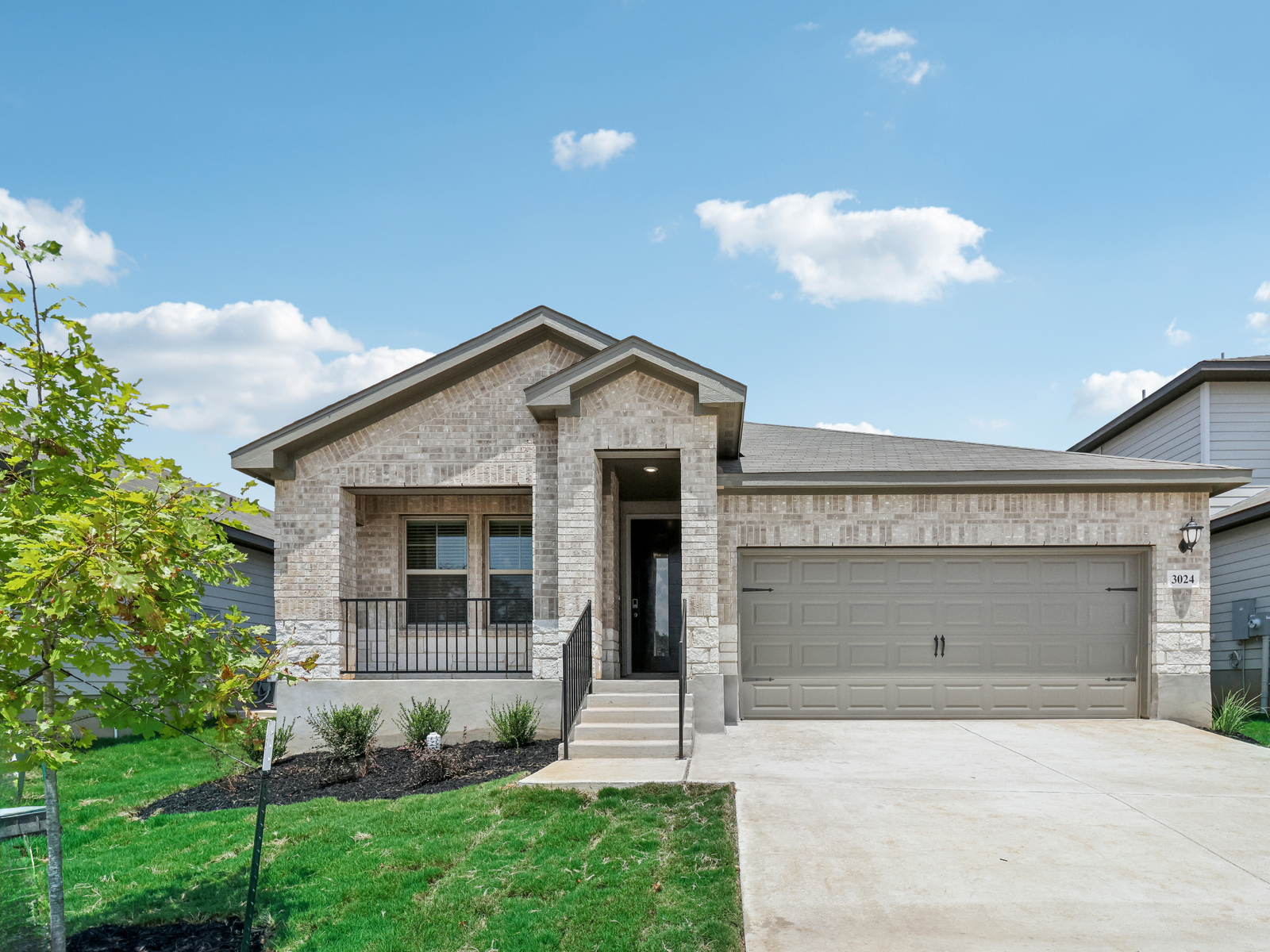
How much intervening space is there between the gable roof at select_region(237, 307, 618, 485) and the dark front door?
11.0 ft

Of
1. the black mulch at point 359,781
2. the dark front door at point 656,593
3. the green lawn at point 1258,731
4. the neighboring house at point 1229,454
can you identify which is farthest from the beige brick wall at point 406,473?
the neighboring house at point 1229,454

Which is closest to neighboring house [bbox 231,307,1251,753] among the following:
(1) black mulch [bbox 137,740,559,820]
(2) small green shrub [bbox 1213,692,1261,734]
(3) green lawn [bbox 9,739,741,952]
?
(2) small green shrub [bbox 1213,692,1261,734]

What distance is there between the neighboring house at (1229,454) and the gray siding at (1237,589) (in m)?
0.01

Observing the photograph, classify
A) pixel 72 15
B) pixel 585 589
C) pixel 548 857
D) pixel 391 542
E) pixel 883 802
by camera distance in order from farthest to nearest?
1. pixel 391 542
2. pixel 585 589
3. pixel 72 15
4. pixel 883 802
5. pixel 548 857

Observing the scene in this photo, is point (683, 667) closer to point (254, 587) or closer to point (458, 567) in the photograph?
point (458, 567)

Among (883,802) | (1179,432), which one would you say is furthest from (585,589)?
(1179,432)

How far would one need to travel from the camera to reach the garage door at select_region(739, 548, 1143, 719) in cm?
1068

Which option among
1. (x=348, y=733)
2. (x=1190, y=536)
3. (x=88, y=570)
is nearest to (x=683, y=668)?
(x=348, y=733)

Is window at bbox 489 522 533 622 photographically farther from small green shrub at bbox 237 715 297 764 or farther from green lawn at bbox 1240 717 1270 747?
green lawn at bbox 1240 717 1270 747

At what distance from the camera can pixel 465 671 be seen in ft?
35.2

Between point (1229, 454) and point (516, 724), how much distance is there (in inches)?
510

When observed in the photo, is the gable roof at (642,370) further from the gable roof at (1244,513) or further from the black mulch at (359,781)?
the gable roof at (1244,513)

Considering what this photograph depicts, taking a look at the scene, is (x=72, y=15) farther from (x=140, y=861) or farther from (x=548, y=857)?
(x=548, y=857)

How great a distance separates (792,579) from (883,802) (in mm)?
4567
